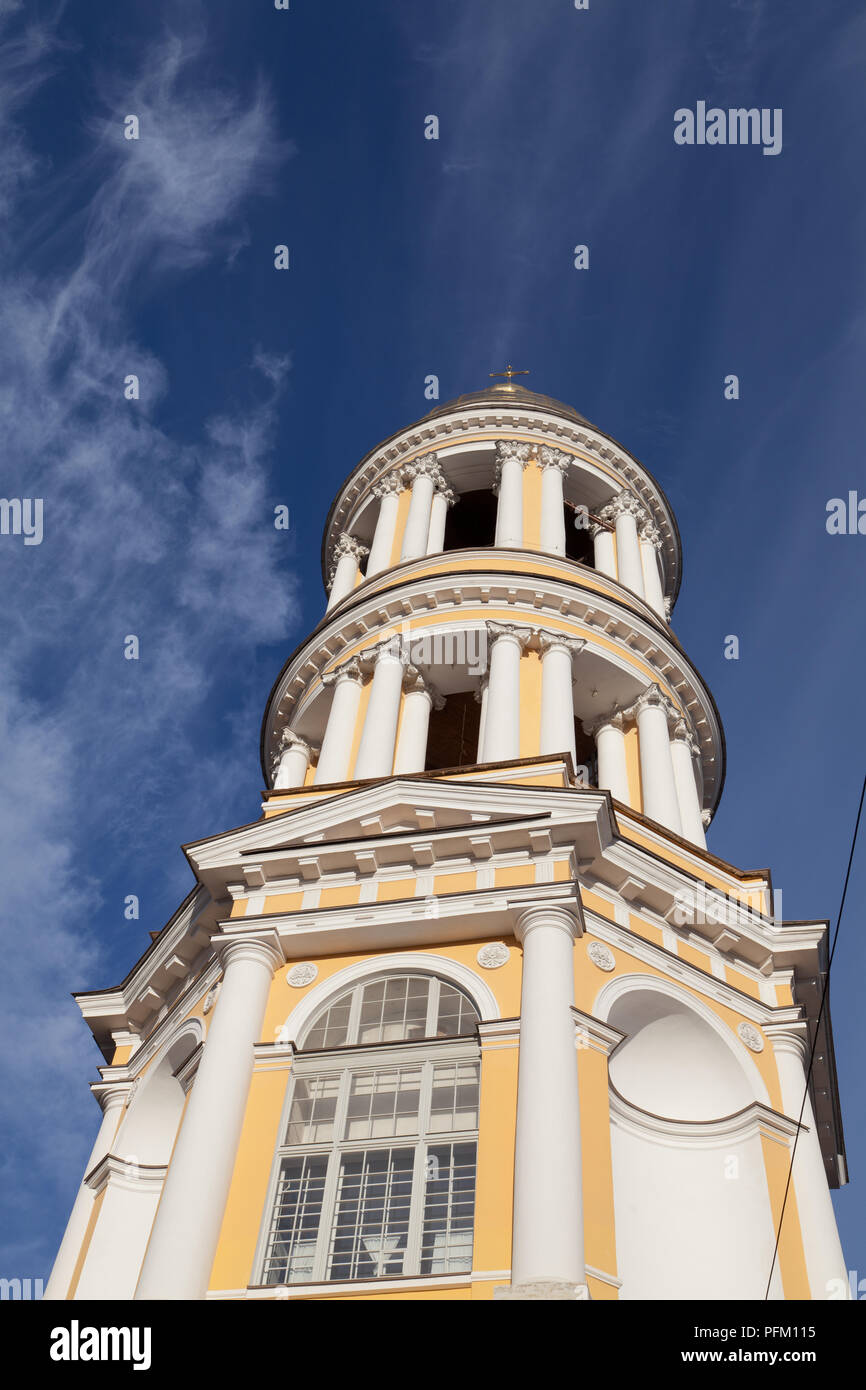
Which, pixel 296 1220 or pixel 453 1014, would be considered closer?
pixel 296 1220

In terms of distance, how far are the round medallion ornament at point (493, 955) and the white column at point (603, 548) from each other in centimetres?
1435

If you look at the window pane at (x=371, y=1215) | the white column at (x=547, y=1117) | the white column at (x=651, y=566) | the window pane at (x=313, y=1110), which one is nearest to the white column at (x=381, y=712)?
the white column at (x=547, y=1117)

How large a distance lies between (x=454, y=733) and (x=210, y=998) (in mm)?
11849

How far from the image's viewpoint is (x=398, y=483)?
115 feet

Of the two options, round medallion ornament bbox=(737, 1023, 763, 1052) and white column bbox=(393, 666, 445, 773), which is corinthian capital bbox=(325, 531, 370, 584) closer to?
white column bbox=(393, 666, 445, 773)

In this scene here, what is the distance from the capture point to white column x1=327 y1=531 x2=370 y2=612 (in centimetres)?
3388

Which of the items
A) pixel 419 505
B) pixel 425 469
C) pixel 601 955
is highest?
pixel 425 469

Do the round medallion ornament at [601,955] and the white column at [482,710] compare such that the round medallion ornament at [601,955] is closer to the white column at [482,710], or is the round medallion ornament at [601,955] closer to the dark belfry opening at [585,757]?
the white column at [482,710]

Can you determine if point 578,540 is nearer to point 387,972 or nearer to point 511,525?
point 511,525

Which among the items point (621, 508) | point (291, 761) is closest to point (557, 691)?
point (291, 761)

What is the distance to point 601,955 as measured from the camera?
1983 cm
